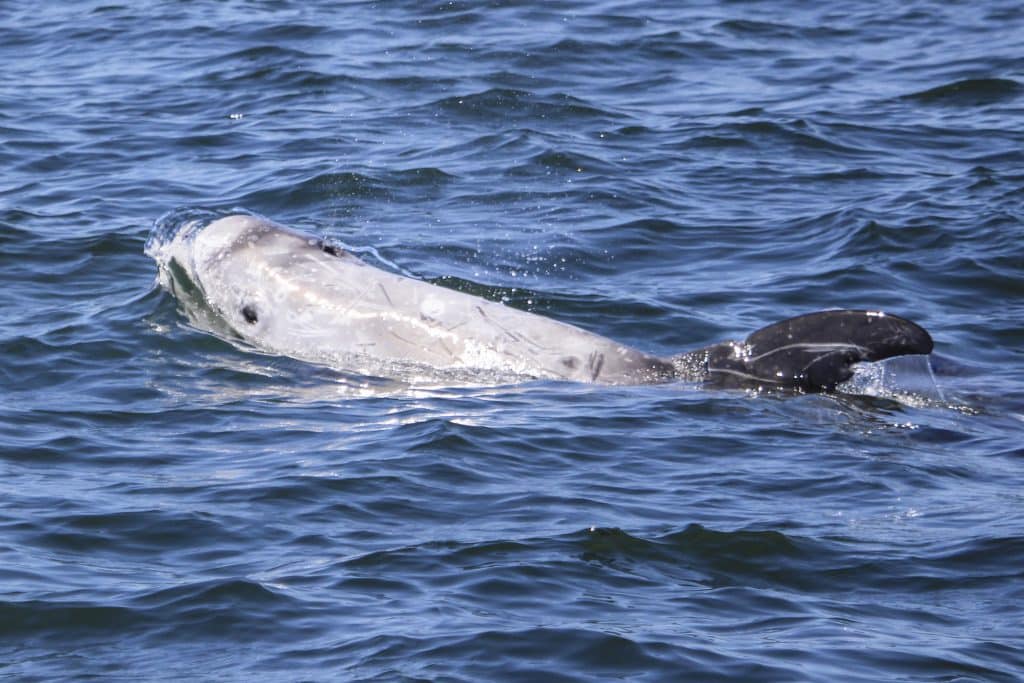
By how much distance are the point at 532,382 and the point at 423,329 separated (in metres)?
0.85

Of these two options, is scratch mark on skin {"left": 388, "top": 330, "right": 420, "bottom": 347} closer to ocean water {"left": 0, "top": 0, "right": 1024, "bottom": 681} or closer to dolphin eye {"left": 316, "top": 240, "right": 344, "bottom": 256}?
ocean water {"left": 0, "top": 0, "right": 1024, "bottom": 681}

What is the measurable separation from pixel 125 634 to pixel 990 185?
33.0 ft

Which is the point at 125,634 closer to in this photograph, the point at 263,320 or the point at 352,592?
the point at 352,592

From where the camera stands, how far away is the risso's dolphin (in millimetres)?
10375

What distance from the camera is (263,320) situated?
11.7 m

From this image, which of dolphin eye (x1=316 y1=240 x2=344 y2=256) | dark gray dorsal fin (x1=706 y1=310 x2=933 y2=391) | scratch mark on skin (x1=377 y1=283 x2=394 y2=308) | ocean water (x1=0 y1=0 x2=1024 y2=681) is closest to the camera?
ocean water (x1=0 y1=0 x2=1024 y2=681)

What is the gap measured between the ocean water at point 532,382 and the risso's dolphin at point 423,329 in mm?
237

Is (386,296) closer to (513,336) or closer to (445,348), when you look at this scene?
(445,348)

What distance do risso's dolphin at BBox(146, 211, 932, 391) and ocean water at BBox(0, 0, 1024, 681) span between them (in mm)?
237

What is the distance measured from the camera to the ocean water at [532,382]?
7195mm

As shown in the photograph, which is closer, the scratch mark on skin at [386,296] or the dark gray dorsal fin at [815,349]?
the dark gray dorsal fin at [815,349]

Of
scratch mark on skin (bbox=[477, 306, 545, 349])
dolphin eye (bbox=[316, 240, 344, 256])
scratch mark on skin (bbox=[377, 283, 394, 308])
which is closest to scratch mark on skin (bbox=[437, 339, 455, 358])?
scratch mark on skin (bbox=[477, 306, 545, 349])

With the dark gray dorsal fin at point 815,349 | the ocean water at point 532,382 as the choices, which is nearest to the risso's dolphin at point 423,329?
the dark gray dorsal fin at point 815,349

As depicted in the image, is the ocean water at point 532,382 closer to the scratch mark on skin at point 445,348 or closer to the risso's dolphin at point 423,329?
the risso's dolphin at point 423,329
